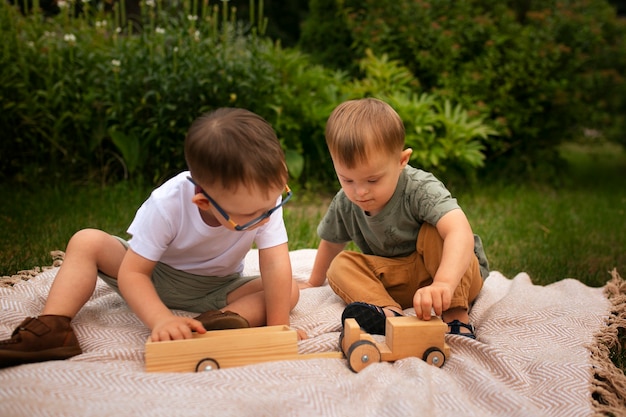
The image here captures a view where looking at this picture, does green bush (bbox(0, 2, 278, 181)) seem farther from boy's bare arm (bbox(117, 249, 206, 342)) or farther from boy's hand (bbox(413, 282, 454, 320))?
boy's hand (bbox(413, 282, 454, 320))

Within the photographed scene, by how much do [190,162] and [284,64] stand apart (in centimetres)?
341

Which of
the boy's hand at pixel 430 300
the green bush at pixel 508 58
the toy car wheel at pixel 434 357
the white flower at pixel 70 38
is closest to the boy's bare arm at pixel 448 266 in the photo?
the boy's hand at pixel 430 300

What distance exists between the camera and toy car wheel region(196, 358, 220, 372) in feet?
5.86

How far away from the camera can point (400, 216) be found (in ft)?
7.93

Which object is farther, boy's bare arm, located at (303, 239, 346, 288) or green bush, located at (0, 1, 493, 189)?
green bush, located at (0, 1, 493, 189)

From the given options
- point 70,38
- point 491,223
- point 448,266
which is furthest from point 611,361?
point 70,38

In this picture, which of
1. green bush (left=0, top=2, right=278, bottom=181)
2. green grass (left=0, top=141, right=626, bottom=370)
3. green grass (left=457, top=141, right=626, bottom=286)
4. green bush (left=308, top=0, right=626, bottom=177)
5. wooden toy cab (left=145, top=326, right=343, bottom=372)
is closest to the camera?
wooden toy cab (left=145, top=326, right=343, bottom=372)

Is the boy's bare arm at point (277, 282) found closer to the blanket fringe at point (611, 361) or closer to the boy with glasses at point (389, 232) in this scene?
the boy with glasses at point (389, 232)

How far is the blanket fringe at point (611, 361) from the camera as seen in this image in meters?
1.79

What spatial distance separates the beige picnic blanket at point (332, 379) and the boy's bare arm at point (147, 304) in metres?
0.12

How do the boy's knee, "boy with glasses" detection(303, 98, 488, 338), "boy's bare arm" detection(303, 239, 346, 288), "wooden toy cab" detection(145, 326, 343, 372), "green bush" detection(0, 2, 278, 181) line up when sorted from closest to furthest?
"wooden toy cab" detection(145, 326, 343, 372) → "boy with glasses" detection(303, 98, 488, 338) → the boy's knee → "boy's bare arm" detection(303, 239, 346, 288) → "green bush" detection(0, 2, 278, 181)

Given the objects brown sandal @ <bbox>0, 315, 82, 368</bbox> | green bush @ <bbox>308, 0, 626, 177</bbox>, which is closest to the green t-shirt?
brown sandal @ <bbox>0, 315, 82, 368</bbox>

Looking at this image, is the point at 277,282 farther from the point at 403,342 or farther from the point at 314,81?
the point at 314,81

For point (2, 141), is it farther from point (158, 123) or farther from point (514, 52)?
point (514, 52)
